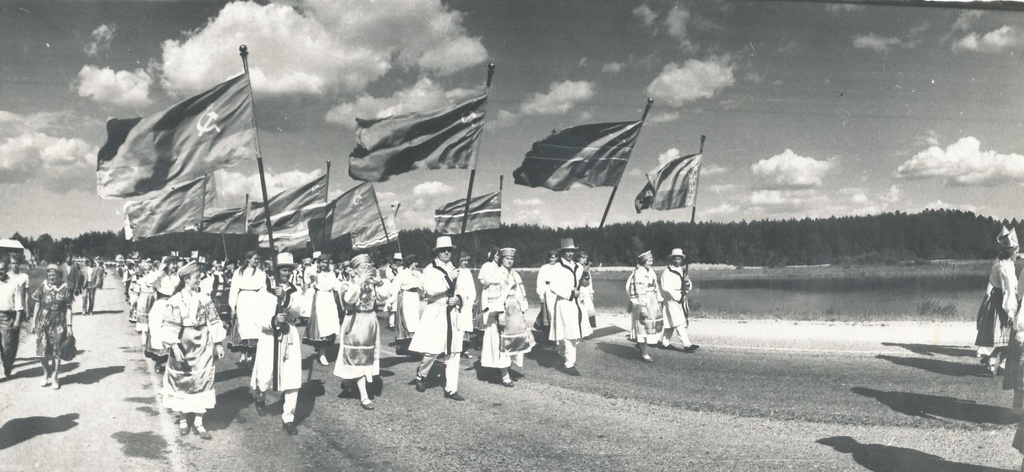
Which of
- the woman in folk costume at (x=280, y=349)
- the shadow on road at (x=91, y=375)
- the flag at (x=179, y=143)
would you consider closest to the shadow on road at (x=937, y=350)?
the woman in folk costume at (x=280, y=349)

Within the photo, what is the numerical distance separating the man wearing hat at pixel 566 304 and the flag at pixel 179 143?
16.7 ft

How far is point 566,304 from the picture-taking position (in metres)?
9.52

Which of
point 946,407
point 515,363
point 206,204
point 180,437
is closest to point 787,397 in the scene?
point 946,407

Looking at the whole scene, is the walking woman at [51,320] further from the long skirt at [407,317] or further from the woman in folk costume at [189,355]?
the long skirt at [407,317]

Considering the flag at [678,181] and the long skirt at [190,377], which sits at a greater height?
the flag at [678,181]

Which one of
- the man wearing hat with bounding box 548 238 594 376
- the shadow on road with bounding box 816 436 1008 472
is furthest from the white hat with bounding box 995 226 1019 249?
the man wearing hat with bounding box 548 238 594 376

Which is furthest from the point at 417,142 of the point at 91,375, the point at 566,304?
the point at 91,375

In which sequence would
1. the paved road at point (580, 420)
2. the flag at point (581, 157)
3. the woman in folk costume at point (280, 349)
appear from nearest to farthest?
1. the paved road at point (580, 420)
2. the woman in folk costume at point (280, 349)
3. the flag at point (581, 157)

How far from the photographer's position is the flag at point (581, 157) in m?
9.97

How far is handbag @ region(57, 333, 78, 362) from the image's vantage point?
8.09 m

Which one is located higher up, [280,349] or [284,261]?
[284,261]

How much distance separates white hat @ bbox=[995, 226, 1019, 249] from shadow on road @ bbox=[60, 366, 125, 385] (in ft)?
41.1

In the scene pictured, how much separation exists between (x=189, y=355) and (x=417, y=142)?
3.68 meters

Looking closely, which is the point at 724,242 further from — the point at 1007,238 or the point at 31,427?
the point at 31,427
